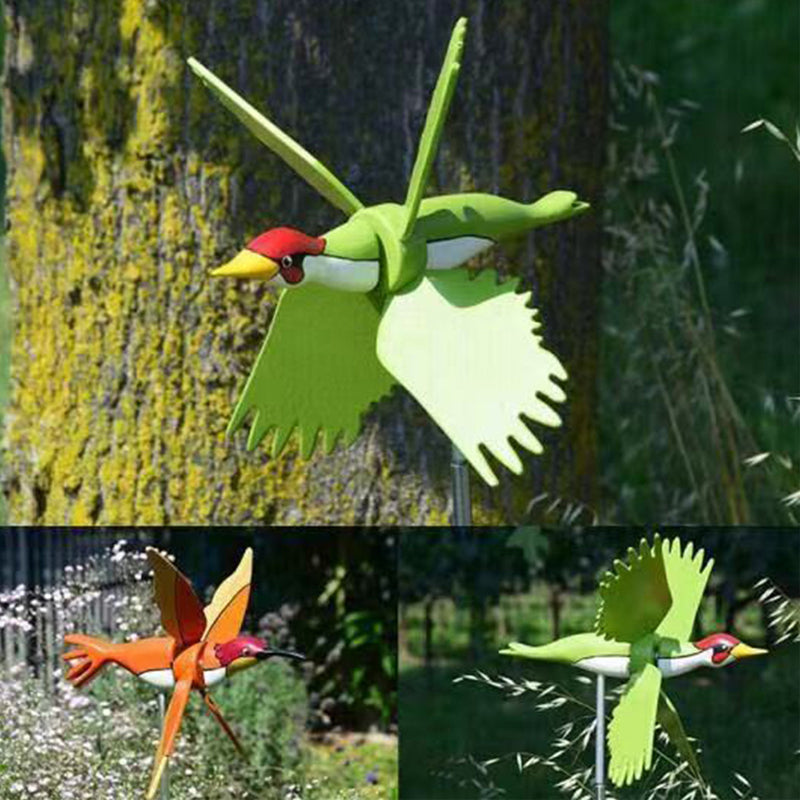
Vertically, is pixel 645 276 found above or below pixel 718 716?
above

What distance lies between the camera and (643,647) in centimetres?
212

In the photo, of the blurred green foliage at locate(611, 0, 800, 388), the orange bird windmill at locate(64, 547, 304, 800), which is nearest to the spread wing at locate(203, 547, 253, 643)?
the orange bird windmill at locate(64, 547, 304, 800)

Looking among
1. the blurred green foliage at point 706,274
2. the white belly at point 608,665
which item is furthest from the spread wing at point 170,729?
the blurred green foliage at point 706,274

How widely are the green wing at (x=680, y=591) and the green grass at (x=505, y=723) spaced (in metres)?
0.22

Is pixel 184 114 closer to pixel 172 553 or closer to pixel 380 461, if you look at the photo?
pixel 380 461

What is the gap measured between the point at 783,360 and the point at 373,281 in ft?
7.54

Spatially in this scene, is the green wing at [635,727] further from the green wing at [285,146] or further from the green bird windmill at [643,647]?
the green wing at [285,146]

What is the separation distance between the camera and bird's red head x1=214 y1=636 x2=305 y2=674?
2.06 meters

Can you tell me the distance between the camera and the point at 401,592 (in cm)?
245

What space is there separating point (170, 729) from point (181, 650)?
88 mm

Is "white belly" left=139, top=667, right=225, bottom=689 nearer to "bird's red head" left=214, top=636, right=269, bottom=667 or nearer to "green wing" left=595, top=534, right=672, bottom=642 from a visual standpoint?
"bird's red head" left=214, top=636, right=269, bottom=667

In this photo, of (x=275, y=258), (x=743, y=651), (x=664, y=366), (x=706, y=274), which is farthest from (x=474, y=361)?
(x=706, y=274)

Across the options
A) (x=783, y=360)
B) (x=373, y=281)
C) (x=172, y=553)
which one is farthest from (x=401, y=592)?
(x=783, y=360)

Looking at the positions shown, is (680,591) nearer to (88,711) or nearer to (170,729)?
(170,729)
